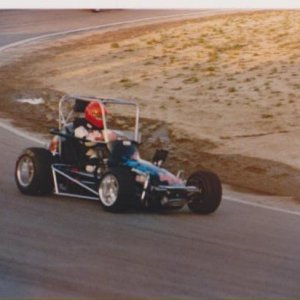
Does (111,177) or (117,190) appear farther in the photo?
(111,177)

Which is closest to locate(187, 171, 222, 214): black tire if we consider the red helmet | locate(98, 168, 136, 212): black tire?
locate(98, 168, 136, 212): black tire

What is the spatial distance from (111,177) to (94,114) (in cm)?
134

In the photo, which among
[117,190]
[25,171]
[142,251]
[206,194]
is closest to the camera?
[142,251]

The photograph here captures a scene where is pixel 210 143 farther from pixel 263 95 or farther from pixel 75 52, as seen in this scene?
pixel 75 52

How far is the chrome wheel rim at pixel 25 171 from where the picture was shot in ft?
49.8

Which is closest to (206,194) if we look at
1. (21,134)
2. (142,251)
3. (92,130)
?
(92,130)

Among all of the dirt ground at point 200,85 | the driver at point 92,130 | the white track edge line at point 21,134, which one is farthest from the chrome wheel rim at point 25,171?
the white track edge line at point 21,134

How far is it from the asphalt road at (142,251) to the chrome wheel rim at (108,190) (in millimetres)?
200

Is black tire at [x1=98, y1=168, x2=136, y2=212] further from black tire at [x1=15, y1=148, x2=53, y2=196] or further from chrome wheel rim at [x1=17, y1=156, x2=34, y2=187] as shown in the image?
chrome wheel rim at [x1=17, y1=156, x2=34, y2=187]

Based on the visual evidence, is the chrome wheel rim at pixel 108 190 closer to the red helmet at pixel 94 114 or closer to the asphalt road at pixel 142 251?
the asphalt road at pixel 142 251

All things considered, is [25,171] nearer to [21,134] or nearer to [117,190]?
[117,190]

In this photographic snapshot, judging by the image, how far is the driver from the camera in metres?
14.9

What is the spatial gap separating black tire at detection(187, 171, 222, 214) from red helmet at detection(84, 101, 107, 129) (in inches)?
57.0

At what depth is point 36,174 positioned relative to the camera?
1496 centimetres
